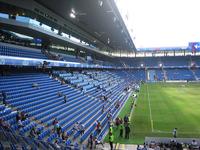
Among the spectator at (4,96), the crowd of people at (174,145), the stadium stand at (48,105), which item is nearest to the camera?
the stadium stand at (48,105)

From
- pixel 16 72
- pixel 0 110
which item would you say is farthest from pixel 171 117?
pixel 0 110

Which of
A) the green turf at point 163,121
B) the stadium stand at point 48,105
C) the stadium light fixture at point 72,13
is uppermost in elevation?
the stadium light fixture at point 72,13

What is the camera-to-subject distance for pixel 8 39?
31328 mm

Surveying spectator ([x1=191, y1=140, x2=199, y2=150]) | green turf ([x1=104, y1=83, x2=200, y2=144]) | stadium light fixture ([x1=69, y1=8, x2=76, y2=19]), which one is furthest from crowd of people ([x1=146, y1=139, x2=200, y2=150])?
stadium light fixture ([x1=69, y1=8, x2=76, y2=19])

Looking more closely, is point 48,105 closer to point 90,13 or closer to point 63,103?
point 63,103

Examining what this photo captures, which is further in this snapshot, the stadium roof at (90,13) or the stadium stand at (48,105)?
the stadium roof at (90,13)

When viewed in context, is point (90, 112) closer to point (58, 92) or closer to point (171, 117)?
point (58, 92)

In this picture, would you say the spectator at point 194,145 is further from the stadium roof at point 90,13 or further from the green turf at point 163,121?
the stadium roof at point 90,13

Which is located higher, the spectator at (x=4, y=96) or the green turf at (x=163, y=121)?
the spectator at (x=4, y=96)

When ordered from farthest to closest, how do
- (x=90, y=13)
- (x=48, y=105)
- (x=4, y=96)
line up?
(x=90, y=13) < (x=48, y=105) < (x=4, y=96)

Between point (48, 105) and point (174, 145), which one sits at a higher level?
point (48, 105)

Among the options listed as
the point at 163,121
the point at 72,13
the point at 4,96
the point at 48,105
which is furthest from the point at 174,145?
the point at 72,13

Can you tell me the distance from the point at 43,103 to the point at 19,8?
35.5 feet

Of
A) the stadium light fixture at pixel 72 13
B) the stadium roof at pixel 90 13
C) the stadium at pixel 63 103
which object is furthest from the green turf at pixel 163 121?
the stadium light fixture at pixel 72 13
